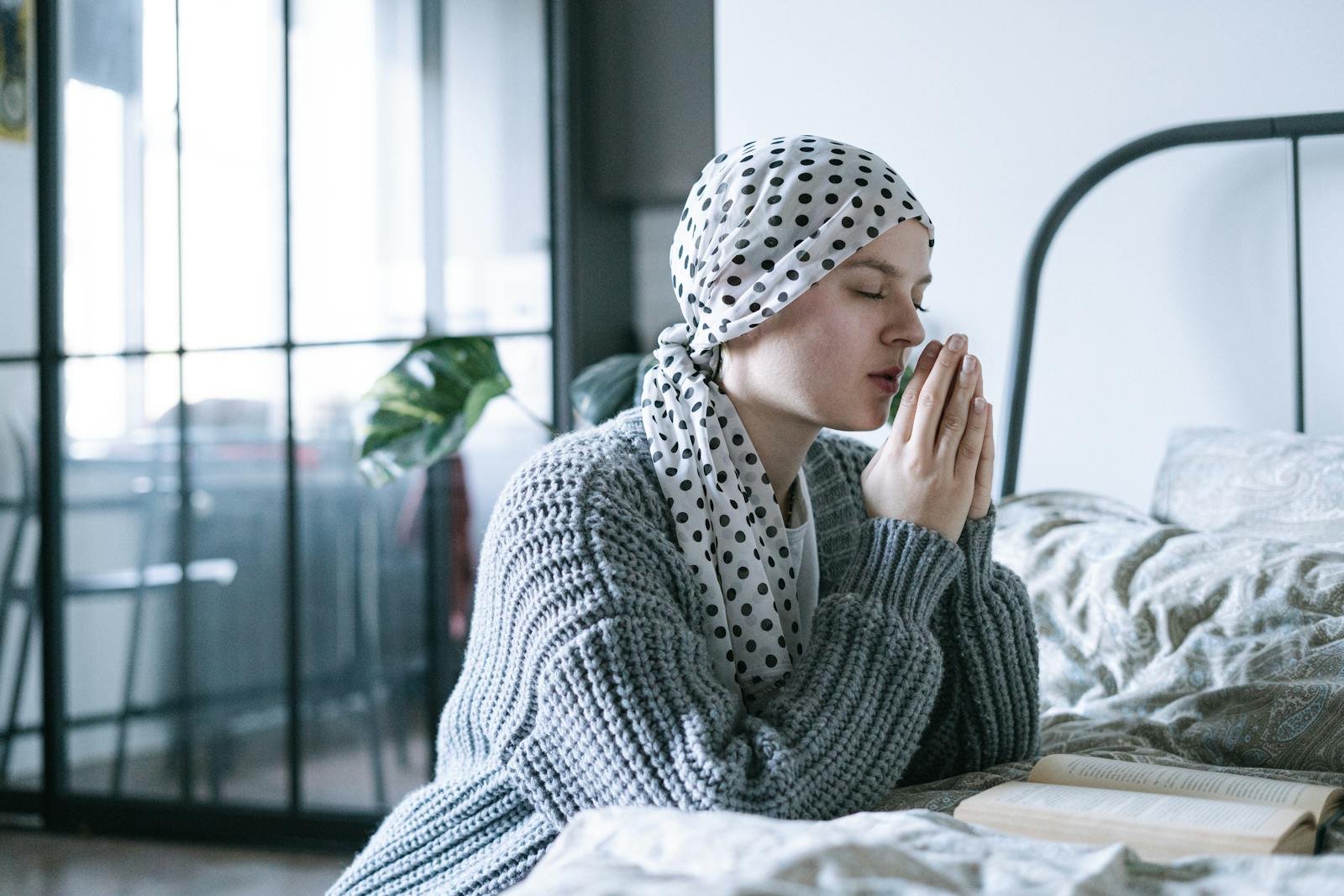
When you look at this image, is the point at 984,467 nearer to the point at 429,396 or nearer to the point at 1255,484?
the point at 1255,484

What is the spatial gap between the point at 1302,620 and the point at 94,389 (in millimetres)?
2409

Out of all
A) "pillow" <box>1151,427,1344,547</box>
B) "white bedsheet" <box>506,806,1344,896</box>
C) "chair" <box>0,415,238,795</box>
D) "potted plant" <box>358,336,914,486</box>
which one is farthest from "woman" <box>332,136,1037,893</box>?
"chair" <box>0,415,238,795</box>

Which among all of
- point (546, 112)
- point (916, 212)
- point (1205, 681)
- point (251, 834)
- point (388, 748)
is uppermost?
point (546, 112)

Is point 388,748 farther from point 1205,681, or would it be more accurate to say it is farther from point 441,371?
point 1205,681

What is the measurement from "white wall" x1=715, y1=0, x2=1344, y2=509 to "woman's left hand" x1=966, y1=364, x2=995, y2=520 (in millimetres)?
784

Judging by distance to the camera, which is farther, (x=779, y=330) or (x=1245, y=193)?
(x=1245, y=193)

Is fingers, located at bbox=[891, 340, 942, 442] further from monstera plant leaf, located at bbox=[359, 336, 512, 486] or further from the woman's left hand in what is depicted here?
monstera plant leaf, located at bbox=[359, 336, 512, 486]

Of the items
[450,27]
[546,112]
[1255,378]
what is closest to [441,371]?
[546,112]

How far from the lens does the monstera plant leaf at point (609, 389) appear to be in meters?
2.05

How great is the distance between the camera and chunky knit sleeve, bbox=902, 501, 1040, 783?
121 cm

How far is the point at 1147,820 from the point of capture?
84cm

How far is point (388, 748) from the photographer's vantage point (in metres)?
2.68

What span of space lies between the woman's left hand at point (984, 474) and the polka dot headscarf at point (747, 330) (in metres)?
0.17

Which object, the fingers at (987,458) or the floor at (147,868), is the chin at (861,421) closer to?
the fingers at (987,458)
